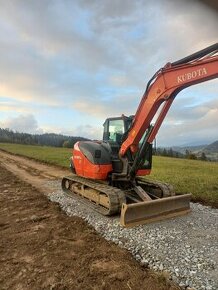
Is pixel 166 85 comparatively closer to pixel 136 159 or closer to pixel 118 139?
pixel 136 159

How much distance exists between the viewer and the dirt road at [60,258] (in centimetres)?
455

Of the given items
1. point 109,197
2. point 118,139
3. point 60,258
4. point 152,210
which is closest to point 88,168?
point 118,139

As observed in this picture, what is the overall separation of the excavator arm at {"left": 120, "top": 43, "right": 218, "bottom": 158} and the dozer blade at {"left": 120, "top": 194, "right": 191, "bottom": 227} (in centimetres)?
179

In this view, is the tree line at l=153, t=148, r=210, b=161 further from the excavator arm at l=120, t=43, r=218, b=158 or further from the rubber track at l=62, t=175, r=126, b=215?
the excavator arm at l=120, t=43, r=218, b=158

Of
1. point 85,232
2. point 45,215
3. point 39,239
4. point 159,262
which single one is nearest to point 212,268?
point 159,262

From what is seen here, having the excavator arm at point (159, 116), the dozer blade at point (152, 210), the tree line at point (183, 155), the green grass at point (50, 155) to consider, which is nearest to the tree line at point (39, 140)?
the green grass at point (50, 155)

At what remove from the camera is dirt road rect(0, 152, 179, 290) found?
4.55m

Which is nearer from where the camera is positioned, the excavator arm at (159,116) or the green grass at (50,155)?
the excavator arm at (159,116)

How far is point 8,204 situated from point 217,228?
6.34 metres

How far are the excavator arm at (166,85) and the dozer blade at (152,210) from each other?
1.79m

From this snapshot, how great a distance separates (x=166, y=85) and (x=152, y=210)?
10.4ft

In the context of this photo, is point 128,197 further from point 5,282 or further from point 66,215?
point 5,282

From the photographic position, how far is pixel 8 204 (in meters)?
9.93

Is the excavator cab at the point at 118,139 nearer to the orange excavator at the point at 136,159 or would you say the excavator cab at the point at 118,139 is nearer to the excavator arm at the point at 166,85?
the orange excavator at the point at 136,159
